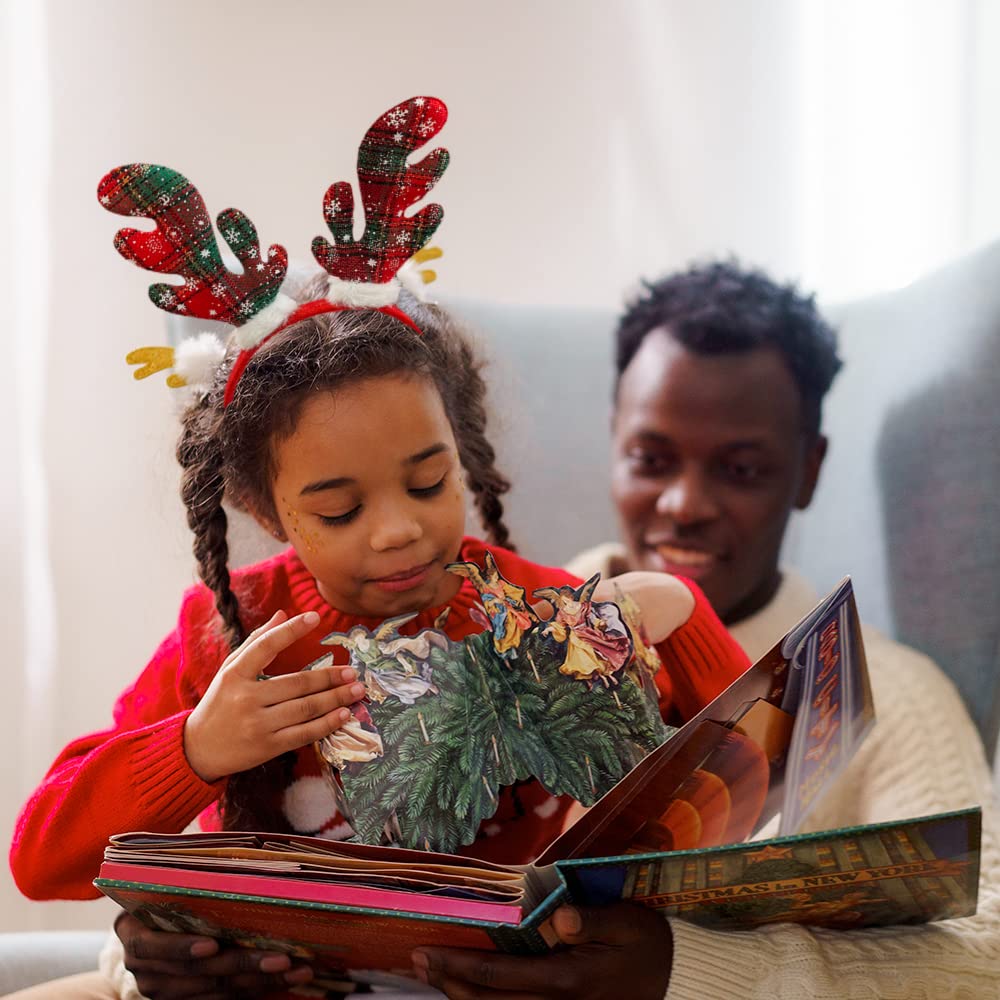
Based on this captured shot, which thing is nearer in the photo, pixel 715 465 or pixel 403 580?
pixel 403 580

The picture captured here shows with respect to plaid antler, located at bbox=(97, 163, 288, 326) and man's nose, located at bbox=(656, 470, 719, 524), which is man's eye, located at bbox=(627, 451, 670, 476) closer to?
man's nose, located at bbox=(656, 470, 719, 524)

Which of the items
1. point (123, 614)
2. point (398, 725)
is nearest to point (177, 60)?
point (123, 614)

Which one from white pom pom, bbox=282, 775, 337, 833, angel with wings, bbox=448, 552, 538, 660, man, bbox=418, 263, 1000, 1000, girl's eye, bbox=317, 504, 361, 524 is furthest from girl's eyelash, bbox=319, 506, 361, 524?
man, bbox=418, 263, 1000, 1000

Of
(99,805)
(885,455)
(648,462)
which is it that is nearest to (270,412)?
(99,805)

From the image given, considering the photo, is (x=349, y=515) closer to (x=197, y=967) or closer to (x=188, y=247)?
(x=188, y=247)

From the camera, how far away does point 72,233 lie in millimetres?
1540

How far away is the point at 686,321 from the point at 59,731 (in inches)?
42.7

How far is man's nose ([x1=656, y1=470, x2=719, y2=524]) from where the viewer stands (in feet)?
4.02

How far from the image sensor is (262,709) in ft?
2.45

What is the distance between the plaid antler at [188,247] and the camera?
2.54 ft

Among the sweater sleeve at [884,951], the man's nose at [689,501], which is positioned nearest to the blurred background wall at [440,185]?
the man's nose at [689,501]

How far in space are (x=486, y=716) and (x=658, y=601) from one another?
0.24m

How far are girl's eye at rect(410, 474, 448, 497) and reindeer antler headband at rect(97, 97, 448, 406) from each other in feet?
0.46

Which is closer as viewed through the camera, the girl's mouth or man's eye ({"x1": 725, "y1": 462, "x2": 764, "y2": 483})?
the girl's mouth
